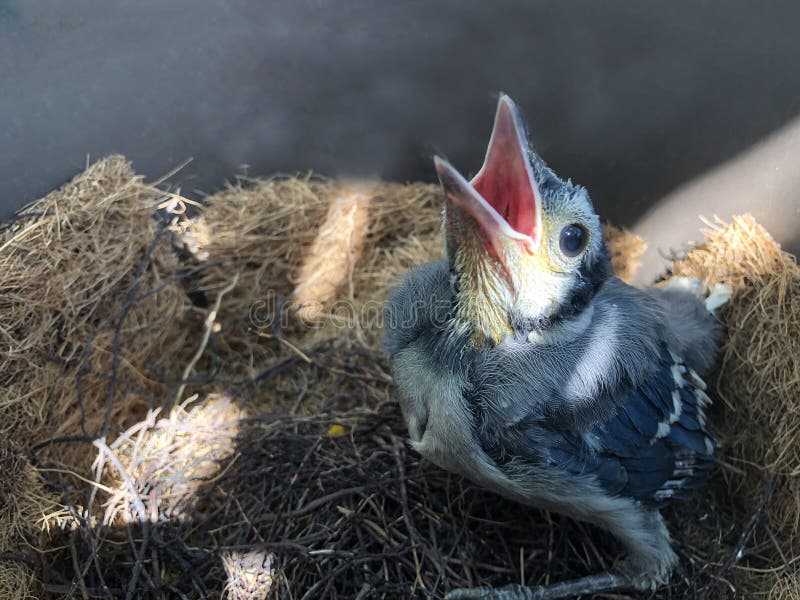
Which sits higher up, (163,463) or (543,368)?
(543,368)

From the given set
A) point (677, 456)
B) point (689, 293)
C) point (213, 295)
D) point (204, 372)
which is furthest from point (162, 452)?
point (689, 293)

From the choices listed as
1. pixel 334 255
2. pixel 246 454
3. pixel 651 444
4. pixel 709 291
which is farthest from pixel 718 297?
pixel 246 454

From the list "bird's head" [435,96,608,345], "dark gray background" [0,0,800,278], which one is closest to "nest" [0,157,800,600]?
"dark gray background" [0,0,800,278]

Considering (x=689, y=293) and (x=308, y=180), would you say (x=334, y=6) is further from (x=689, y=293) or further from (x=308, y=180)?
(x=689, y=293)

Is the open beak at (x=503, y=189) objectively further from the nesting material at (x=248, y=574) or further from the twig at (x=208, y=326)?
the twig at (x=208, y=326)

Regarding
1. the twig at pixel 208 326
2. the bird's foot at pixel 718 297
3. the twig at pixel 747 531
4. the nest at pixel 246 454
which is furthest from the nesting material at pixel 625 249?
the twig at pixel 208 326

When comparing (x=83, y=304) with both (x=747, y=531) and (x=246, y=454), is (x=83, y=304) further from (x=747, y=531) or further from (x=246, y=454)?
(x=747, y=531)

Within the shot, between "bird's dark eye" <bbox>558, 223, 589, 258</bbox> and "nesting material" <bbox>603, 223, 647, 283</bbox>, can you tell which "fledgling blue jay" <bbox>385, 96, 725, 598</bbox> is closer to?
"bird's dark eye" <bbox>558, 223, 589, 258</bbox>
